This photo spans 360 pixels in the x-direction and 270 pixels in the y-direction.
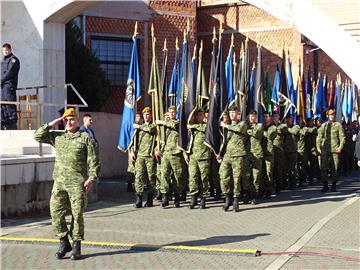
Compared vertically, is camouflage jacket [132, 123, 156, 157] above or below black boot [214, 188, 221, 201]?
above

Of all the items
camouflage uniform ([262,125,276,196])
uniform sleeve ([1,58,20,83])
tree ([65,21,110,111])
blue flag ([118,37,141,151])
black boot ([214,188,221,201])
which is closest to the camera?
uniform sleeve ([1,58,20,83])

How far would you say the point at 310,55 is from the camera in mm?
28000

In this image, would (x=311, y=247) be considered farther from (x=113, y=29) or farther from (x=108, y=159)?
(x=113, y=29)

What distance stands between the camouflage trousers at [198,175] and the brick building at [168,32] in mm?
11985

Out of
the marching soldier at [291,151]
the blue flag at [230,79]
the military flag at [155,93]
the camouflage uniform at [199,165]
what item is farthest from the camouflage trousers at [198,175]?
the marching soldier at [291,151]

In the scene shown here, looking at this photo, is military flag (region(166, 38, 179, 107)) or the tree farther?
the tree

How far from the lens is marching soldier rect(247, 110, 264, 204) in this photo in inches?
466

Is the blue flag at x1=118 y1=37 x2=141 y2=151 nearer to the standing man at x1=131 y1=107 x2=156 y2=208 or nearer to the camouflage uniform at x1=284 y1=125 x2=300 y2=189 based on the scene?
the standing man at x1=131 y1=107 x2=156 y2=208

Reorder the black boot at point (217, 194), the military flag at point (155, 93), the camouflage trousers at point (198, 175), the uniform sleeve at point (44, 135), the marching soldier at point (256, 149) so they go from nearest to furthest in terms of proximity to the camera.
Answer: the uniform sleeve at point (44, 135), the camouflage trousers at point (198, 175), the marching soldier at point (256, 149), the black boot at point (217, 194), the military flag at point (155, 93)

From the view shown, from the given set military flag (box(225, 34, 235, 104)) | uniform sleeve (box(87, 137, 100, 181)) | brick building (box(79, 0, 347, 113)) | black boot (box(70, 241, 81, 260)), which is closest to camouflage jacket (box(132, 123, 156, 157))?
military flag (box(225, 34, 235, 104))

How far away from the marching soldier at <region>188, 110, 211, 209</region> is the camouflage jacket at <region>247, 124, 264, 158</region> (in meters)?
1.09

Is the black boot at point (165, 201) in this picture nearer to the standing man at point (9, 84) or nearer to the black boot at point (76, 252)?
the standing man at point (9, 84)

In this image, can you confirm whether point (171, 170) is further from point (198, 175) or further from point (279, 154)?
point (279, 154)

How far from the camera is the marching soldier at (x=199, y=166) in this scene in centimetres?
1113
